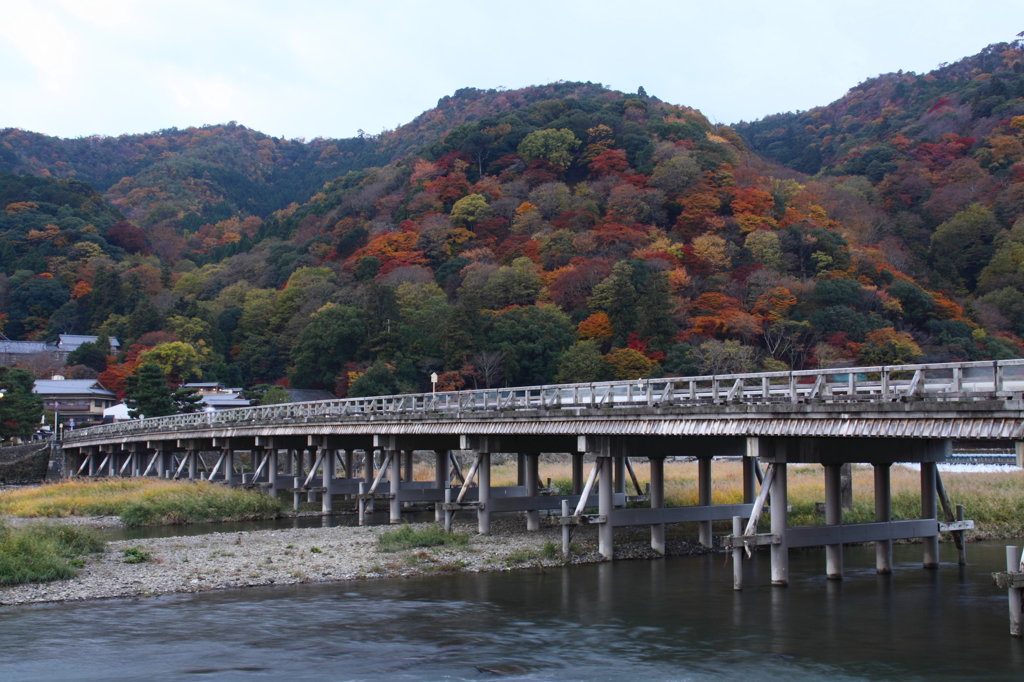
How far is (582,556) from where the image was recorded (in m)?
26.0

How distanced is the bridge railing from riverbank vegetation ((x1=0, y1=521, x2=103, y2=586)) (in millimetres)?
12376

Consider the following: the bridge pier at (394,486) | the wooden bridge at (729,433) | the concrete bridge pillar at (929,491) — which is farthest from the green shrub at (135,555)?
the concrete bridge pillar at (929,491)

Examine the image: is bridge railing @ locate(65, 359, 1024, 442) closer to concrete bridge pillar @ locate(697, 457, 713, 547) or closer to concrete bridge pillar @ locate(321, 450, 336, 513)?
concrete bridge pillar @ locate(321, 450, 336, 513)

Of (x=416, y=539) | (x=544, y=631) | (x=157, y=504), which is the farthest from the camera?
(x=157, y=504)

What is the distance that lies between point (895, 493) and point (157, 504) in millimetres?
29484

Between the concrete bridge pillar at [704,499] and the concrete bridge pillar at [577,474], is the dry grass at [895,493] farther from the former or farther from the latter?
the concrete bridge pillar at [577,474]

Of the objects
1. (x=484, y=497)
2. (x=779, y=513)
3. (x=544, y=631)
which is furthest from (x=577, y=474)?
(x=544, y=631)

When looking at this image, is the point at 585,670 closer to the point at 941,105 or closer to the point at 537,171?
the point at 537,171

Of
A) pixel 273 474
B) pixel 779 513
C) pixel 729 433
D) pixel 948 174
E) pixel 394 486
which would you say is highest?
pixel 948 174

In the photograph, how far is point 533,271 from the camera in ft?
275

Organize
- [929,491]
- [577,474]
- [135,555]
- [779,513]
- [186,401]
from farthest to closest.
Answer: [186,401], [577,474], [135,555], [929,491], [779,513]

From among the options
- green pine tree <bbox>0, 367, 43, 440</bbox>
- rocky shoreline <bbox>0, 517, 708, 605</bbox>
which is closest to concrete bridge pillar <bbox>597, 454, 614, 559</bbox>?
rocky shoreline <bbox>0, 517, 708, 605</bbox>

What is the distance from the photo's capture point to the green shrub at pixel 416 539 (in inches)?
1073

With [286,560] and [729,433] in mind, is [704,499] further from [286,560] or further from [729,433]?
[286,560]
